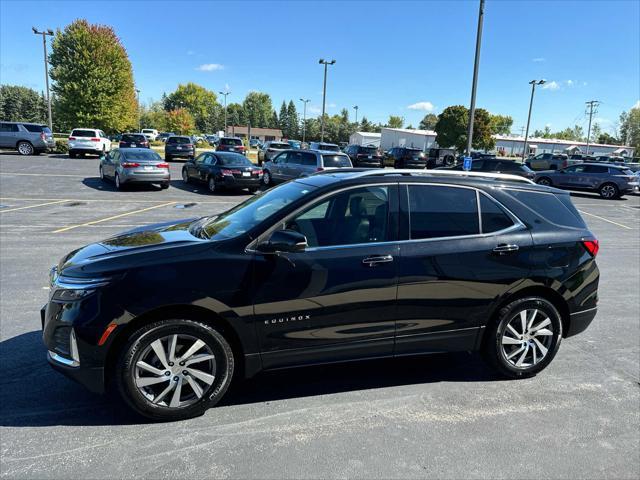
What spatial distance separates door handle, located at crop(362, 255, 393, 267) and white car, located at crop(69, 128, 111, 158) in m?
31.2

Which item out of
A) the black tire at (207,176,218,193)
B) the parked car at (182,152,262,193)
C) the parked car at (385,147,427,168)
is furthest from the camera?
the parked car at (385,147,427,168)

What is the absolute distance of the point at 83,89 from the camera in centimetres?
4675

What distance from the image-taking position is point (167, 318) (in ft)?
10.2

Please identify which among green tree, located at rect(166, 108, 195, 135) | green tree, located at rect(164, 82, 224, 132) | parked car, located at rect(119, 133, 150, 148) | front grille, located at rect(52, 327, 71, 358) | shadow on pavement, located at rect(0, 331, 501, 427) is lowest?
shadow on pavement, located at rect(0, 331, 501, 427)

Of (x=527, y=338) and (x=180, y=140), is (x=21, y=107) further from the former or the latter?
(x=527, y=338)

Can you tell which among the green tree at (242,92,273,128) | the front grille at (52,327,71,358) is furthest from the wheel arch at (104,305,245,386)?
the green tree at (242,92,273,128)

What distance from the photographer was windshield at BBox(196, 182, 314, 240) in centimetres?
354

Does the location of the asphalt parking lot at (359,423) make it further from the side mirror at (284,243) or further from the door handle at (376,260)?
the side mirror at (284,243)

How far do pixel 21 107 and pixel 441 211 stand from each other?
124 meters

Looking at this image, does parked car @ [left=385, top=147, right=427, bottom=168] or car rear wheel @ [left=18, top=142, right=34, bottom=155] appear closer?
car rear wheel @ [left=18, top=142, right=34, bottom=155]

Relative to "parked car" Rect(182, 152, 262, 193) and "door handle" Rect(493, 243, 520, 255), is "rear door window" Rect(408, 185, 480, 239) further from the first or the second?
"parked car" Rect(182, 152, 262, 193)

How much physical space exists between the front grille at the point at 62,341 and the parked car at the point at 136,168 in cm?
1496

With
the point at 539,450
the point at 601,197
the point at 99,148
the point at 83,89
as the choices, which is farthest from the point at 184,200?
the point at 83,89

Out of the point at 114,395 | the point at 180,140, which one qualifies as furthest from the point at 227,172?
the point at 180,140
